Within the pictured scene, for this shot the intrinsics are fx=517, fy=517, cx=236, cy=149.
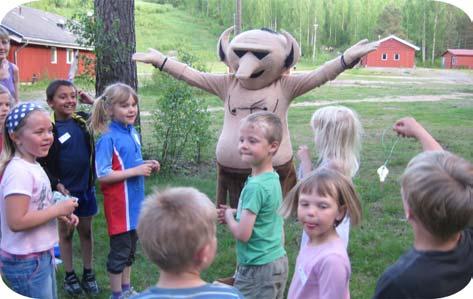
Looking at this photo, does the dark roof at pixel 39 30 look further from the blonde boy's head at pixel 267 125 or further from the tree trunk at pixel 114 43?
the blonde boy's head at pixel 267 125

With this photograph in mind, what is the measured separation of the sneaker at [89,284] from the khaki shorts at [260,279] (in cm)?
123

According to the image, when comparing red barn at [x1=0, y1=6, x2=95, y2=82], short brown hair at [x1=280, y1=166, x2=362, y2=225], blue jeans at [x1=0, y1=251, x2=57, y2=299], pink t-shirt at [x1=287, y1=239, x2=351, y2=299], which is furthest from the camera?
red barn at [x1=0, y1=6, x2=95, y2=82]

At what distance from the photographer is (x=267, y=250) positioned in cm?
223

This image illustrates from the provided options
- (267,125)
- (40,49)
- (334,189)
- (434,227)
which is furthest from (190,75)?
(40,49)

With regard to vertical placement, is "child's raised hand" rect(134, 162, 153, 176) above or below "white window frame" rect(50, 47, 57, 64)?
below

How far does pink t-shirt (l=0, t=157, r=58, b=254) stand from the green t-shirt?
80cm

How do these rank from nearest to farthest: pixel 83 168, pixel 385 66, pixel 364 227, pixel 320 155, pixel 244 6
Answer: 1. pixel 320 155
2. pixel 83 168
3. pixel 364 227
4. pixel 244 6
5. pixel 385 66

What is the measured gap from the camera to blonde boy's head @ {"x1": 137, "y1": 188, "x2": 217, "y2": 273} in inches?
50.8

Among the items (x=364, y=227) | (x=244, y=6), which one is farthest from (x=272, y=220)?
(x=244, y=6)

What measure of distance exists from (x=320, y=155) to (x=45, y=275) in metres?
1.36

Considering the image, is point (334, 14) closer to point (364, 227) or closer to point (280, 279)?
point (364, 227)

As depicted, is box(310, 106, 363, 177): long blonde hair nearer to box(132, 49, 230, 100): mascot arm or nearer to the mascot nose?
the mascot nose

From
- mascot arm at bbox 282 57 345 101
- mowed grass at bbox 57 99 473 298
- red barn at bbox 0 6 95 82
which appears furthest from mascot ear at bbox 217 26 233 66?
red barn at bbox 0 6 95 82

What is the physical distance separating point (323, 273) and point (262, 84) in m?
1.69
